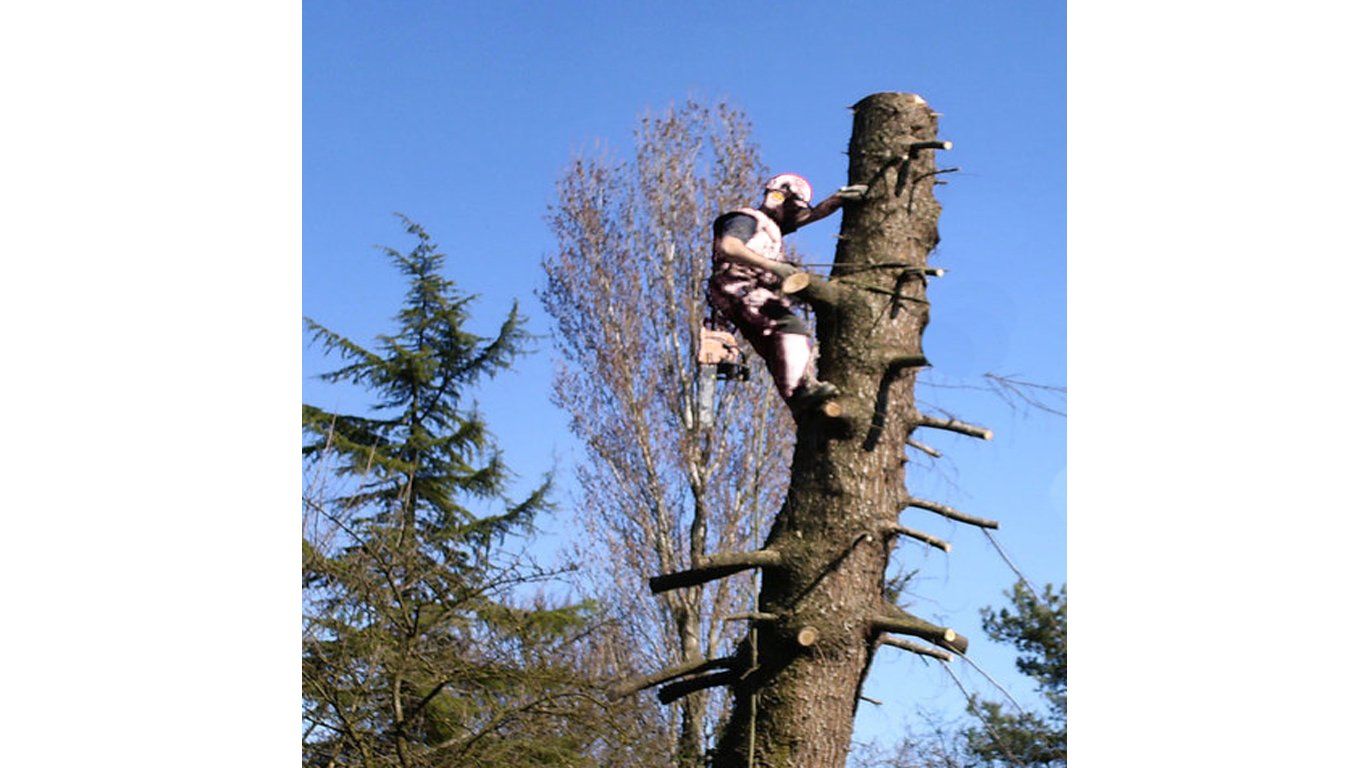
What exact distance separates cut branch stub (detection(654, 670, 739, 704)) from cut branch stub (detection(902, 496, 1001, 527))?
64cm

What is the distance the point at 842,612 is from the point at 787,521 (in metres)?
0.29

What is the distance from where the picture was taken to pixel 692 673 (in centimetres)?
385

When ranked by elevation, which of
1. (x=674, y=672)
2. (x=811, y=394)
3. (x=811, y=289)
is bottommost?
(x=674, y=672)

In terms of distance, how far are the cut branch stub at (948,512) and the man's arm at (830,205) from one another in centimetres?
85

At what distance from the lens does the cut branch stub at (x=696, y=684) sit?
3.75 meters

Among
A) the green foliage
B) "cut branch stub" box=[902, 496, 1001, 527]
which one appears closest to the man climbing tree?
"cut branch stub" box=[902, 496, 1001, 527]

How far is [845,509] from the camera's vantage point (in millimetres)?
3652

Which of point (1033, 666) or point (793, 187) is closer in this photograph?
point (793, 187)

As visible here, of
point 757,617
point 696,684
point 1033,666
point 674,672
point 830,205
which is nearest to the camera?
point 757,617

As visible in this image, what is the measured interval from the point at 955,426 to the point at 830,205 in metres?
0.75

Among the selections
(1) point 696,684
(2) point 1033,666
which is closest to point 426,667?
Result: (1) point 696,684

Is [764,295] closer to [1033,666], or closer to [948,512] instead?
[948,512]

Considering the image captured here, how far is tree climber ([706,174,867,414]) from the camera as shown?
3.85 meters
